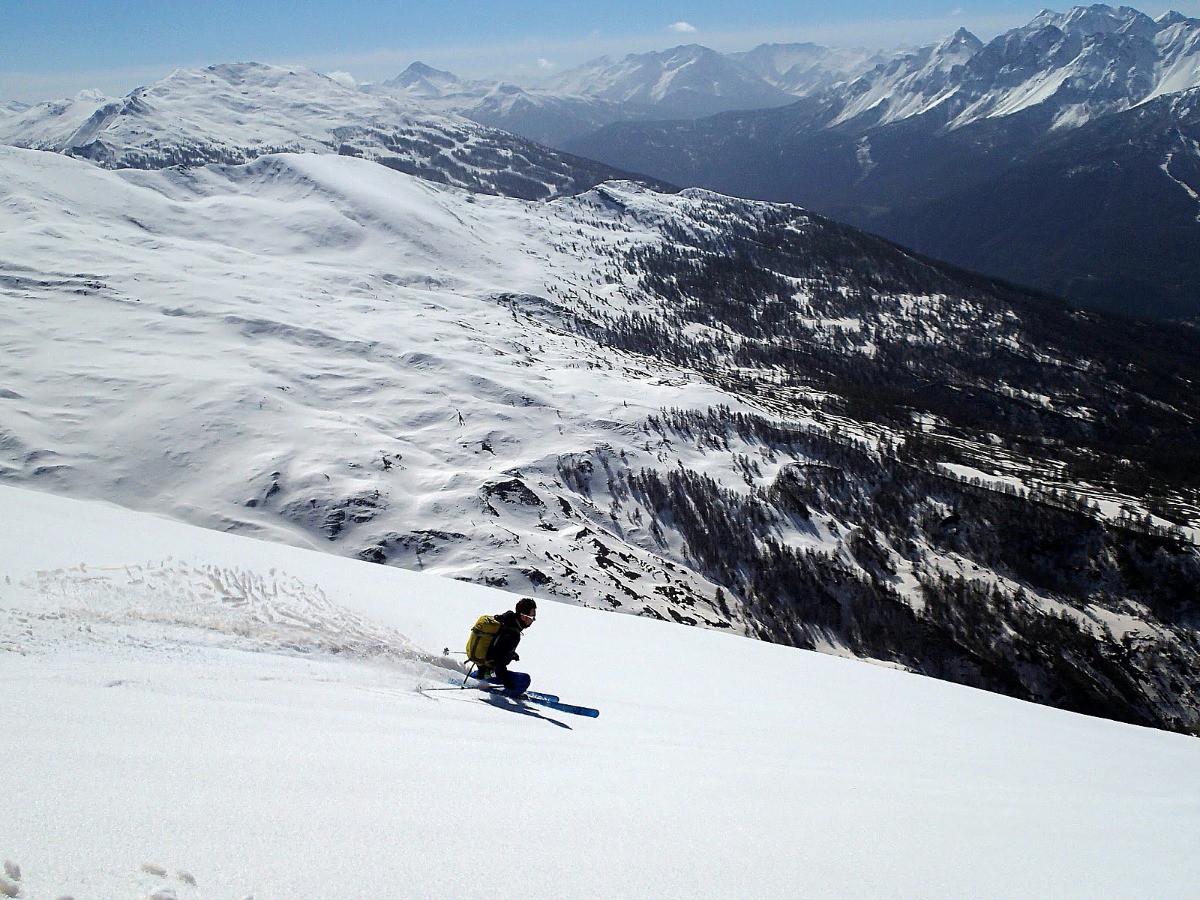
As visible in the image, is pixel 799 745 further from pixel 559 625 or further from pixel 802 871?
pixel 559 625

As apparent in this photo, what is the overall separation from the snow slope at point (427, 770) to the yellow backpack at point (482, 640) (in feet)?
2.39

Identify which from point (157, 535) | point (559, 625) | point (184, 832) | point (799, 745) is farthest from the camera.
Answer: point (559, 625)

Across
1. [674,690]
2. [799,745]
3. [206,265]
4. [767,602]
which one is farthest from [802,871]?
[206,265]

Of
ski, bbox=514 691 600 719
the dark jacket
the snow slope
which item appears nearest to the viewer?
the snow slope

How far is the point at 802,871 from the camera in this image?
5.57 m

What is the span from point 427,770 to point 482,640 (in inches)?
202

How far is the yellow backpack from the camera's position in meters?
10.9

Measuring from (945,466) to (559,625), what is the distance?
14511 cm

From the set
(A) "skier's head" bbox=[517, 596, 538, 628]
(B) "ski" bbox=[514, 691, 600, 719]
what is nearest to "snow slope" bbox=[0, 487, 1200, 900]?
(B) "ski" bbox=[514, 691, 600, 719]

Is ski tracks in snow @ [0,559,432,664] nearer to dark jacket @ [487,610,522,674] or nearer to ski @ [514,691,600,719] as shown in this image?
dark jacket @ [487,610,522,674]

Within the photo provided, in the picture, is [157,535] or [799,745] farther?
[157,535]

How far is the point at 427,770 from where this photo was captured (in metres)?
5.83

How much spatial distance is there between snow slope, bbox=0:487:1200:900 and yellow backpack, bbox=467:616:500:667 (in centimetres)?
73

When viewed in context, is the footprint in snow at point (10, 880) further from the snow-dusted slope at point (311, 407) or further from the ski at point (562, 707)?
the snow-dusted slope at point (311, 407)
